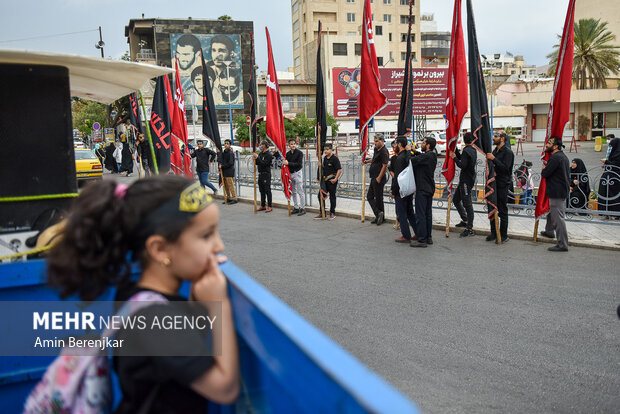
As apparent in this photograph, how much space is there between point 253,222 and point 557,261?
6912mm

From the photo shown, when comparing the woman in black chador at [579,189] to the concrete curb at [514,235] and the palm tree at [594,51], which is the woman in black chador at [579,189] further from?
the palm tree at [594,51]

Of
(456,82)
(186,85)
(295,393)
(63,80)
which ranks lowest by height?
(295,393)

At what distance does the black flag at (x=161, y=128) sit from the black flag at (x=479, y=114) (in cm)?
535

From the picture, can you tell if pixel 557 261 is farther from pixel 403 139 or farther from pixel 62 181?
pixel 62 181

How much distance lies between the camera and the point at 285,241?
9.89m

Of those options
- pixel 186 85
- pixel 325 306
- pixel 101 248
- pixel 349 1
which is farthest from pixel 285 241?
pixel 349 1

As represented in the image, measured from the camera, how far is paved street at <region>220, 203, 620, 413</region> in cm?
389

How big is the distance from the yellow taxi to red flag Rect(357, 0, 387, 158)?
1357 cm

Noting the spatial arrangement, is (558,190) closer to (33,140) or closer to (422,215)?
(422,215)

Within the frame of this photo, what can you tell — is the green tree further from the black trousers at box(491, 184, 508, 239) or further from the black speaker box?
the black speaker box

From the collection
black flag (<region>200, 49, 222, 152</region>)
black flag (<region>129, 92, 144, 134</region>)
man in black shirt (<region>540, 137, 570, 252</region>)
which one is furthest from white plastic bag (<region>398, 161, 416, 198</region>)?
black flag (<region>200, 49, 222, 152</region>)

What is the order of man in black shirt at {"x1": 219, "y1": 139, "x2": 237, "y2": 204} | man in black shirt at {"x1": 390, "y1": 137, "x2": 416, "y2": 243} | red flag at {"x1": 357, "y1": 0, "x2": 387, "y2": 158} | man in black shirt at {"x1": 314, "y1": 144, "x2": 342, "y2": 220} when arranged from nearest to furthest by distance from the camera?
man in black shirt at {"x1": 390, "y1": 137, "x2": 416, "y2": 243}, red flag at {"x1": 357, "y1": 0, "x2": 387, "y2": 158}, man in black shirt at {"x1": 314, "y1": 144, "x2": 342, "y2": 220}, man in black shirt at {"x1": 219, "y1": 139, "x2": 237, "y2": 204}

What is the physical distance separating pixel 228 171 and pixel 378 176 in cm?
619

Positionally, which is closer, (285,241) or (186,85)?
(285,241)
